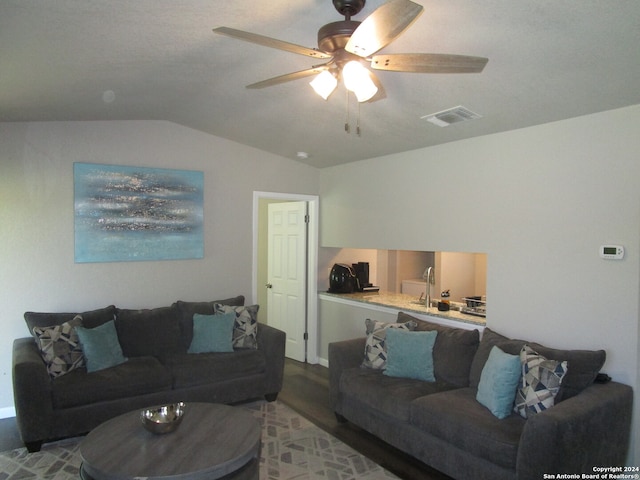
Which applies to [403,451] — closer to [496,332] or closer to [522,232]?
[496,332]

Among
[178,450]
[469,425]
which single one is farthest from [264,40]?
[469,425]

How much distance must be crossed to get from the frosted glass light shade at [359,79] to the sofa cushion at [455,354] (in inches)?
85.9

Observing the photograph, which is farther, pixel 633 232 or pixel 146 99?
pixel 146 99

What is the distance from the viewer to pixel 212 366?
3.82 metres

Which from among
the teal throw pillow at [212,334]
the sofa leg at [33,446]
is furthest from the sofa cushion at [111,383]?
the teal throw pillow at [212,334]

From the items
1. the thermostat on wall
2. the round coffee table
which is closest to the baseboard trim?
the round coffee table

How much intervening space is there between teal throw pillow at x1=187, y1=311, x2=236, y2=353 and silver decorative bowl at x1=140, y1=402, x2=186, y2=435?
1304 mm

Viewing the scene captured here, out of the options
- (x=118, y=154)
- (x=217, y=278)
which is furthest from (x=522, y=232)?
(x=118, y=154)

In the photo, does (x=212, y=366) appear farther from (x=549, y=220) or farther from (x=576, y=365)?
(x=549, y=220)

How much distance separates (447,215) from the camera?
3.88 metres

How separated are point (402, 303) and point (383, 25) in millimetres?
3267

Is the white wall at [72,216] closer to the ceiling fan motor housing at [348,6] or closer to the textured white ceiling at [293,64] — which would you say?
the textured white ceiling at [293,64]

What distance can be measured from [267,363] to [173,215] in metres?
1.79

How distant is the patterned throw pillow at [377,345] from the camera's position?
11.6 feet
